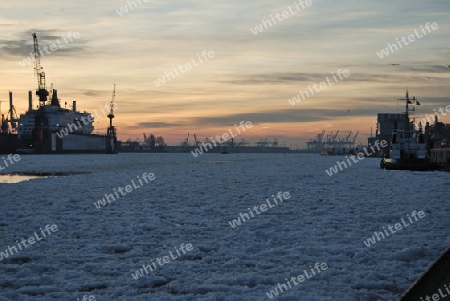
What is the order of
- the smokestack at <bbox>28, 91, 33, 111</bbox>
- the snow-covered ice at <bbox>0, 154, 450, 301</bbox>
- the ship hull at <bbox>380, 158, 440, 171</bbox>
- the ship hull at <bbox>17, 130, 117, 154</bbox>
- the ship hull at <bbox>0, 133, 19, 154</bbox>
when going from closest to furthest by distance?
the snow-covered ice at <bbox>0, 154, 450, 301</bbox>, the ship hull at <bbox>380, 158, 440, 171</bbox>, the ship hull at <bbox>0, 133, 19, 154</bbox>, the ship hull at <bbox>17, 130, 117, 154</bbox>, the smokestack at <bbox>28, 91, 33, 111</bbox>

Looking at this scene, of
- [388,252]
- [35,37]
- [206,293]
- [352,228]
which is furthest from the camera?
[35,37]

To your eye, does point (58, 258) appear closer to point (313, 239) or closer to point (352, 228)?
point (313, 239)

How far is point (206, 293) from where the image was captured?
7.79 metres

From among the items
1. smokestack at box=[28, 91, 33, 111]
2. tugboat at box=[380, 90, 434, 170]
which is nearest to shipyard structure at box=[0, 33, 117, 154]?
smokestack at box=[28, 91, 33, 111]

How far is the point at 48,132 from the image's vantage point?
149125 mm

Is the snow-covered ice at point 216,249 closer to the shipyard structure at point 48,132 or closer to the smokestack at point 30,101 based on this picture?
the shipyard structure at point 48,132

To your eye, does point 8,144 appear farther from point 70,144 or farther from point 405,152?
point 405,152

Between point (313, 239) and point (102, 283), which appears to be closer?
point (102, 283)

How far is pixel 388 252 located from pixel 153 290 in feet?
16.3

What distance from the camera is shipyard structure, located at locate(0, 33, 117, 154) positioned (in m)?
146

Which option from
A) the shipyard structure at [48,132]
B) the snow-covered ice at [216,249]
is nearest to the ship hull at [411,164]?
the snow-covered ice at [216,249]

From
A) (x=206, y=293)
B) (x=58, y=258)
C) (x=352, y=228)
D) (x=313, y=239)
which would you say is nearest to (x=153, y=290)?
(x=206, y=293)

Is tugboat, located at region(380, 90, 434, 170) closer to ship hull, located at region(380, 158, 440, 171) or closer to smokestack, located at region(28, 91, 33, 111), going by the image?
ship hull, located at region(380, 158, 440, 171)

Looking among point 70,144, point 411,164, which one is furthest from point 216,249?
point 70,144
